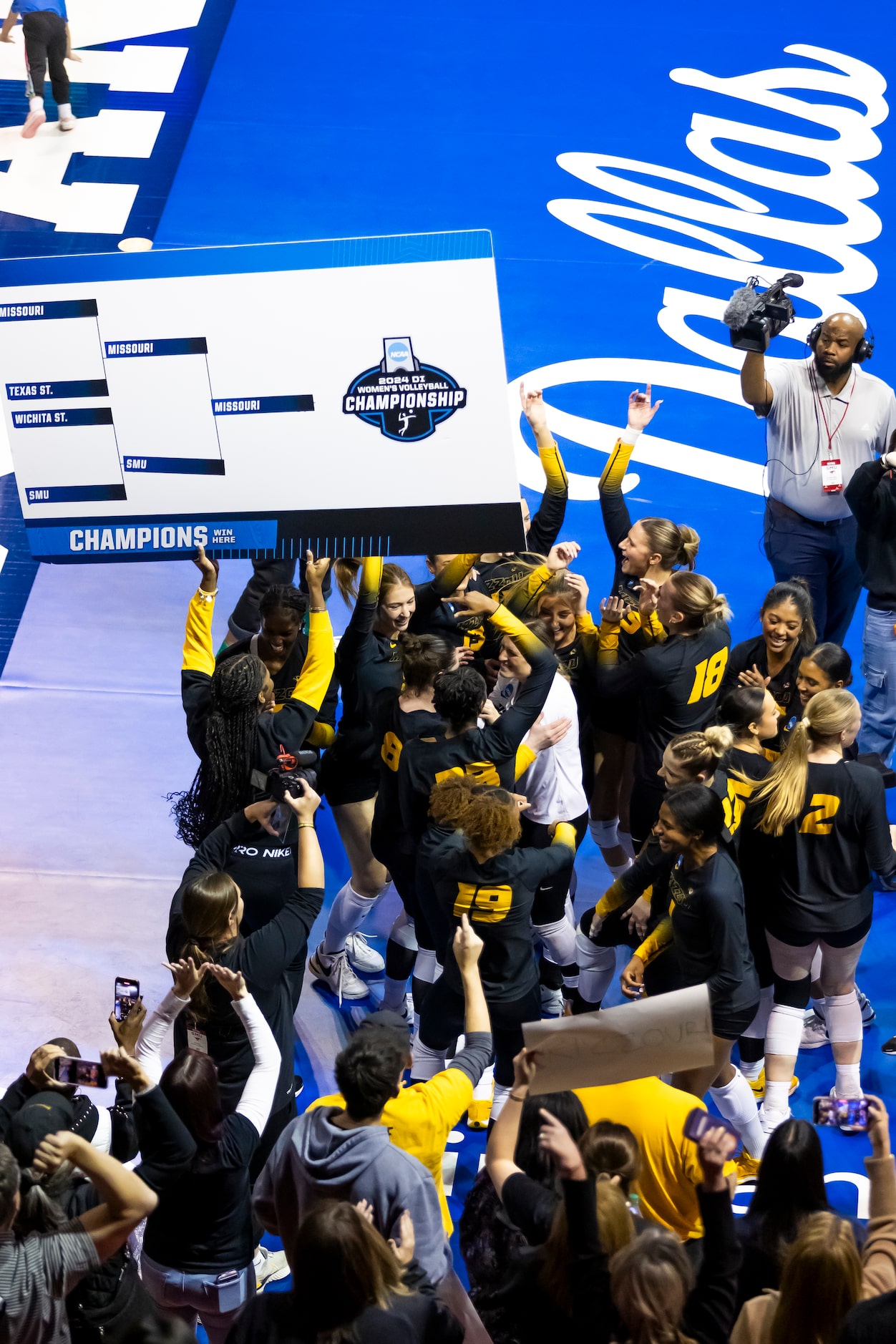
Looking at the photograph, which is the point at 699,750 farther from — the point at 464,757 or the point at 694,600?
the point at 694,600

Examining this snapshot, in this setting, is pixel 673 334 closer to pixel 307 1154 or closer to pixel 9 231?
pixel 9 231

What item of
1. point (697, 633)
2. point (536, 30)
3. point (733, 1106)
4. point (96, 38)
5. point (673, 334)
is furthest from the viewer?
point (536, 30)

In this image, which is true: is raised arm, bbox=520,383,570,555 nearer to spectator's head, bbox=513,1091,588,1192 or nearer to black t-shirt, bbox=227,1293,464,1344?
spectator's head, bbox=513,1091,588,1192

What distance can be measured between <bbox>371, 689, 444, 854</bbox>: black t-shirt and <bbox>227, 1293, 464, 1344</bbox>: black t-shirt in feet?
8.77

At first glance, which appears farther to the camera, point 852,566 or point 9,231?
point 9,231

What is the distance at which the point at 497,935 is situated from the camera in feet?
16.7

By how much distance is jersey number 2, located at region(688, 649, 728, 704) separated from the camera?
245 inches

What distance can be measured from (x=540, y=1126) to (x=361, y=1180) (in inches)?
19.8

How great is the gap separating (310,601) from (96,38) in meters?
12.2

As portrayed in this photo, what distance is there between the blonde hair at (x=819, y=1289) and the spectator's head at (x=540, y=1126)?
803mm

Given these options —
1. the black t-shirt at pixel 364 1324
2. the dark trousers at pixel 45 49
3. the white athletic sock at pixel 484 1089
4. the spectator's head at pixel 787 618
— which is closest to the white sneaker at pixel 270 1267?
the white athletic sock at pixel 484 1089

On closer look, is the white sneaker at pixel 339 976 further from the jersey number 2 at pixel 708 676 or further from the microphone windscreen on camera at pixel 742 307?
the microphone windscreen on camera at pixel 742 307

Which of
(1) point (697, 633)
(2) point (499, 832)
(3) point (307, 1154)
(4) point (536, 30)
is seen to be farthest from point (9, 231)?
(3) point (307, 1154)

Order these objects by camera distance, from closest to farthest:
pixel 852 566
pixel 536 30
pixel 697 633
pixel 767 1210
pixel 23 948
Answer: pixel 767 1210, pixel 697 633, pixel 23 948, pixel 852 566, pixel 536 30
